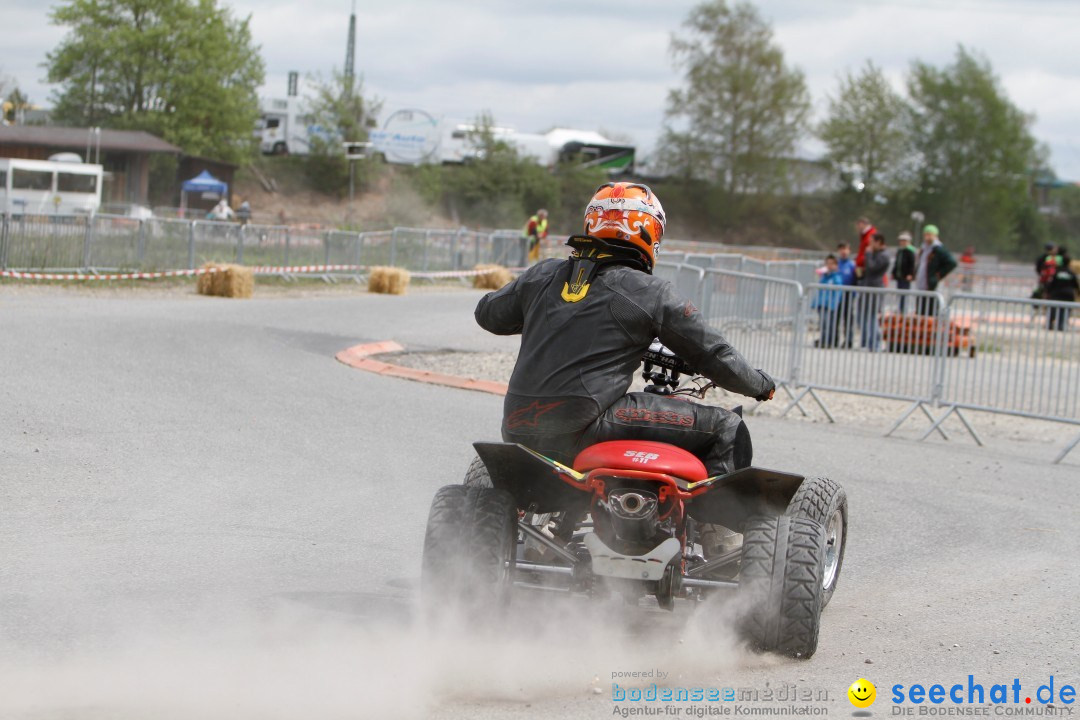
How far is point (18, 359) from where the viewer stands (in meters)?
11.7

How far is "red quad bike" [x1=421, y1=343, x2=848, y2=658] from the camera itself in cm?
445

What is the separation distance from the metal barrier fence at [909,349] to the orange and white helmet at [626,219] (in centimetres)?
737

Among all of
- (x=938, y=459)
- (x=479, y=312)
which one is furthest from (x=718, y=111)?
(x=479, y=312)

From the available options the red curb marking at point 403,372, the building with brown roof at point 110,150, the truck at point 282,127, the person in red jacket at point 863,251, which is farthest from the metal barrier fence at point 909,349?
the truck at point 282,127

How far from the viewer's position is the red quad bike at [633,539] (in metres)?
4.45

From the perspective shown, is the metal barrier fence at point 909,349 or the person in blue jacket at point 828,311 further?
the person in blue jacket at point 828,311

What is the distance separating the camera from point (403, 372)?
42.9 ft

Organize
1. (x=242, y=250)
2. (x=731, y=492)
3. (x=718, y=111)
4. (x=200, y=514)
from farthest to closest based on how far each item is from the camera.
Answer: (x=718, y=111), (x=242, y=250), (x=200, y=514), (x=731, y=492)

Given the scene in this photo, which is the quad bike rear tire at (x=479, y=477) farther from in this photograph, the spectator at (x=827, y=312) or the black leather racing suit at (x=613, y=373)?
the spectator at (x=827, y=312)

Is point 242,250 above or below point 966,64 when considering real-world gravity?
below

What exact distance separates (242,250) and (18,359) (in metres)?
13.0

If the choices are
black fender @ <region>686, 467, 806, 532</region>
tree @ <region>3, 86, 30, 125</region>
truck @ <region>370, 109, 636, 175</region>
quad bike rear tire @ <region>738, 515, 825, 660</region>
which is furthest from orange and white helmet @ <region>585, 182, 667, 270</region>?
truck @ <region>370, 109, 636, 175</region>

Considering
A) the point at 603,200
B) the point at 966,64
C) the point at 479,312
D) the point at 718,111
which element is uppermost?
the point at 966,64

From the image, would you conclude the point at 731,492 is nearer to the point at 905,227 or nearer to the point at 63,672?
the point at 63,672
